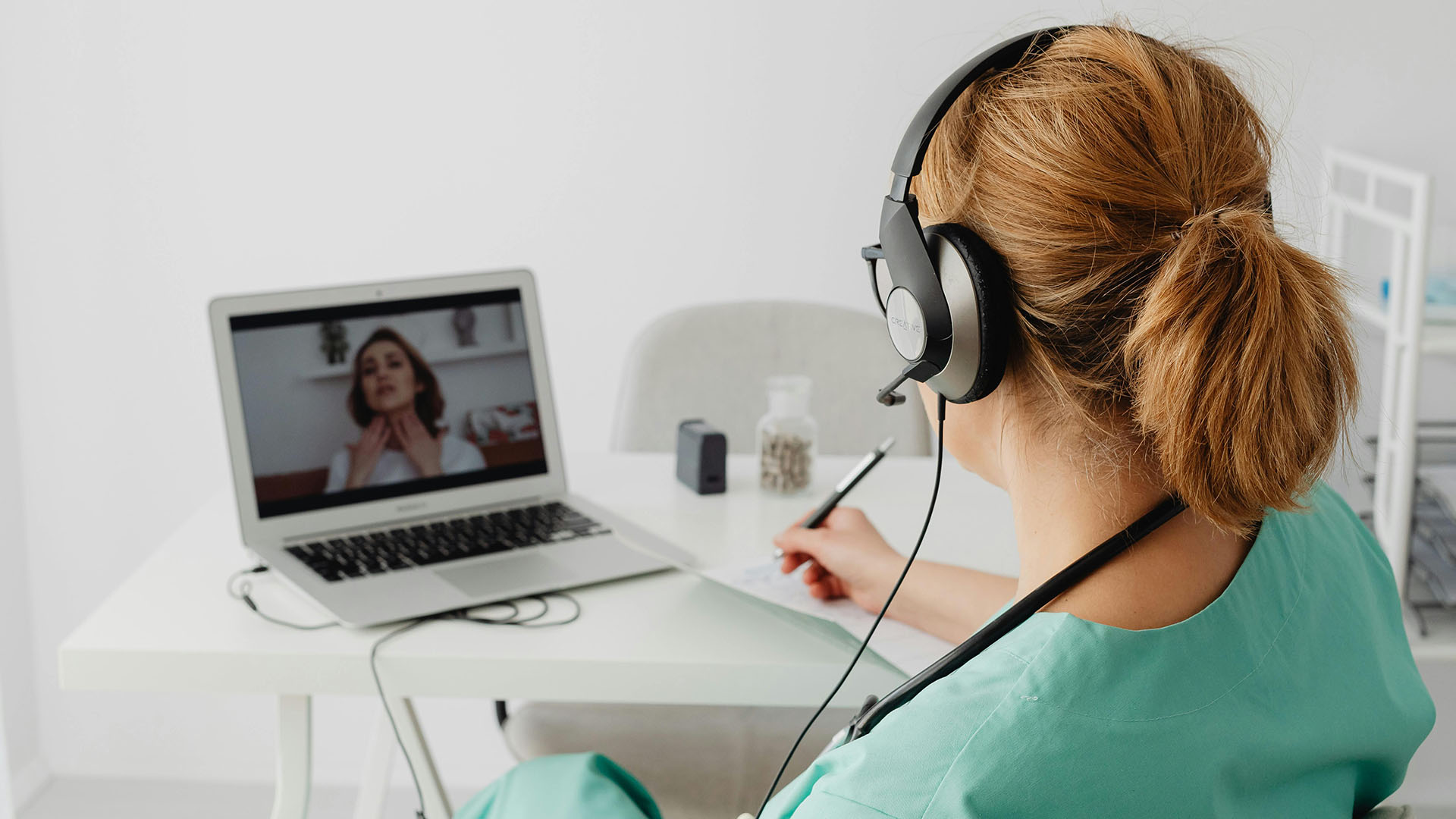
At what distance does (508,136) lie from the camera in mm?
2205

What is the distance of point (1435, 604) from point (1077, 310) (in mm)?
1664

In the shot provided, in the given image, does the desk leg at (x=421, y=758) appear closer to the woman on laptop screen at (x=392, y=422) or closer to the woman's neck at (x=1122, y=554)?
the woman on laptop screen at (x=392, y=422)

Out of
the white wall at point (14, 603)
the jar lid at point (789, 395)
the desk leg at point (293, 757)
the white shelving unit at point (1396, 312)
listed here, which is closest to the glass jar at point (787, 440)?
the jar lid at point (789, 395)

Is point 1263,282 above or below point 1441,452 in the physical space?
above

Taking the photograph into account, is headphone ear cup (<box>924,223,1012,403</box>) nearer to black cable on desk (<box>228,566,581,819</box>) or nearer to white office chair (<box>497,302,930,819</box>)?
black cable on desk (<box>228,566,581,819</box>)

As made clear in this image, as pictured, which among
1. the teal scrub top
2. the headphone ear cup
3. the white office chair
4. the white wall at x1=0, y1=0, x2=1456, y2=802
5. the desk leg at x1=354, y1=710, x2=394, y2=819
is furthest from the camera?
the white wall at x1=0, y1=0, x2=1456, y2=802

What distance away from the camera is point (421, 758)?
1243 mm

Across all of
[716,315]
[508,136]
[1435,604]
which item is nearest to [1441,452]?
[1435,604]

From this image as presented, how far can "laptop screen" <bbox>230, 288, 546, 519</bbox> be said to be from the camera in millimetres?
1225

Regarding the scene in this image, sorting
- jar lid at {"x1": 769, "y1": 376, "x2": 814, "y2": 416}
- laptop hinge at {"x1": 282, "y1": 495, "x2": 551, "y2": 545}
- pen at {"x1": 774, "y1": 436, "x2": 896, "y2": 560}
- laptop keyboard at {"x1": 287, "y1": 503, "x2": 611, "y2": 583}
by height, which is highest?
jar lid at {"x1": 769, "y1": 376, "x2": 814, "y2": 416}

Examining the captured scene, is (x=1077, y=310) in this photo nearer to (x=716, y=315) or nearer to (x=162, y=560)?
(x=162, y=560)

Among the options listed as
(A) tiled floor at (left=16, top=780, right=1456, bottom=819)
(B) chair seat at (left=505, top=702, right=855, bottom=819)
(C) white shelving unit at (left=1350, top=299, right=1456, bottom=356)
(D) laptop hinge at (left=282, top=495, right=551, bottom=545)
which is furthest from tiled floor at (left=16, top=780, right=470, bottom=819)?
(C) white shelving unit at (left=1350, top=299, right=1456, bottom=356)

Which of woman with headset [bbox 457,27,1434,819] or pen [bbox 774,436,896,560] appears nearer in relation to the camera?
woman with headset [bbox 457,27,1434,819]

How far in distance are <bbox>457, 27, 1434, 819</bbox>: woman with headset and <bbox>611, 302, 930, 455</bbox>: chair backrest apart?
1.06 metres
